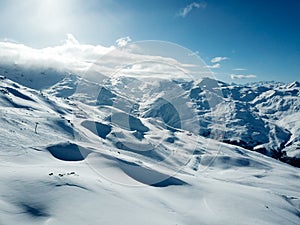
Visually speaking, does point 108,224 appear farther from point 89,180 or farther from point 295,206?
point 295,206

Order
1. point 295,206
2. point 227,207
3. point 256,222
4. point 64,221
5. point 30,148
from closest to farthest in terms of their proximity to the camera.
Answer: point 64,221 < point 256,222 < point 227,207 < point 30,148 < point 295,206

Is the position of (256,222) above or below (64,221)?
below

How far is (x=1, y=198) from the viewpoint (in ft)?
50.4

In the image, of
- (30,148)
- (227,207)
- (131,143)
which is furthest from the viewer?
(131,143)

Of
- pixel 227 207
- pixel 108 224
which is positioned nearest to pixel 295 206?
pixel 227 207

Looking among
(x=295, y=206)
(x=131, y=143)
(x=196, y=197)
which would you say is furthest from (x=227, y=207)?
(x=131, y=143)

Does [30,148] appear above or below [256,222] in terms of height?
above

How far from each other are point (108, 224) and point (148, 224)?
255cm

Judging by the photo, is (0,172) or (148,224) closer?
(148,224)

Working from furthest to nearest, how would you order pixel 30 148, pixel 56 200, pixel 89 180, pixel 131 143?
pixel 131 143 → pixel 30 148 → pixel 89 180 → pixel 56 200

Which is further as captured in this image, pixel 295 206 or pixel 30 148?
pixel 295 206

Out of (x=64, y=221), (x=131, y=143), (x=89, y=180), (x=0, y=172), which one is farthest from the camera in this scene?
(x=131, y=143)

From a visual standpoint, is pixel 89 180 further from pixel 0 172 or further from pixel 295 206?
pixel 295 206

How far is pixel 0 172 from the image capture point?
1900 centimetres
